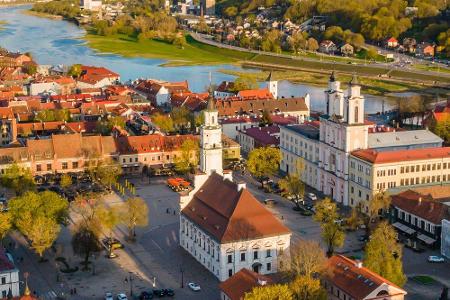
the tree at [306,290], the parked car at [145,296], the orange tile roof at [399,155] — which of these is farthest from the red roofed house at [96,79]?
the tree at [306,290]

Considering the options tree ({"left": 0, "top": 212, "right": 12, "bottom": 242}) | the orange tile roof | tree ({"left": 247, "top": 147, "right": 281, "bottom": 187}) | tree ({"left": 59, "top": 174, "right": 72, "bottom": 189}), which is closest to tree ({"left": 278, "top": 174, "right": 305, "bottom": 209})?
tree ({"left": 247, "top": 147, "right": 281, "bottom": 187})

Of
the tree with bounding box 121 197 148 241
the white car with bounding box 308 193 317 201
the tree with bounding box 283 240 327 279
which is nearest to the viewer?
the tree with bounding box 283 240 327 279

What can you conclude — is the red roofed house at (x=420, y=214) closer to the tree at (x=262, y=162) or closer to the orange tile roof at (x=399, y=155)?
the orange tile roof at (x=399, y=155)

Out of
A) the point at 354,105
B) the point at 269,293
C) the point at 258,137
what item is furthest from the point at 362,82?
the point at 269,293

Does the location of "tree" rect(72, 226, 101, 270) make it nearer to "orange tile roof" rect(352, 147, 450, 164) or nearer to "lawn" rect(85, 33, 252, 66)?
"orange tile roof" rect(352, 147, 450, 164)

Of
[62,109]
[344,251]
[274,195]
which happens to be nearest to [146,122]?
Answer: [62,109]

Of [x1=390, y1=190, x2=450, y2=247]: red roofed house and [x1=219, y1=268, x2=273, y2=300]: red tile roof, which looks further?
[x1=390, y1=190, x2=450, y2=247]: red roofed house

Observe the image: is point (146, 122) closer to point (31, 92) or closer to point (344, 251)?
point (31, 92)

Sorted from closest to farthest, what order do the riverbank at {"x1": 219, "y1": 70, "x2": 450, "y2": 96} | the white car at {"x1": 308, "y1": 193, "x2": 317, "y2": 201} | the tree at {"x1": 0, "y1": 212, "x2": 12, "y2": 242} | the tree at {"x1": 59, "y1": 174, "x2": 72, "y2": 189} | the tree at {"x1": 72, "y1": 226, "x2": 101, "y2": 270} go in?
the tree at {"x1": 72, "y1": 226, "x2": 101, "y2": 270}, the tree at {"x1": 0, "y1": 212, "x2": 12, "y2": 242}, the white car at {"x1": 308, "y1": 193, "x2": 317, "y2": 201}, the tree at {"x1": 59, "y1": 174, "x2": 72, "y2": 189}, the riverbank at {"x1": 219, "y1": 70, "x2": 450, "y2": 96}
